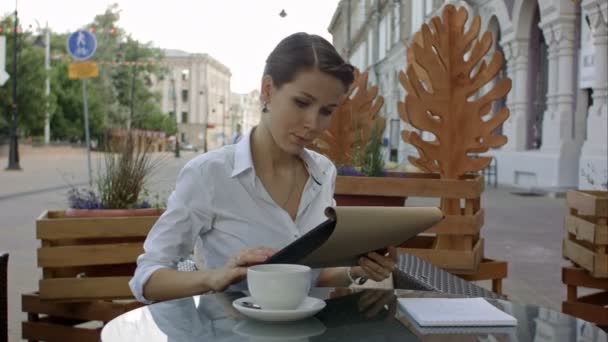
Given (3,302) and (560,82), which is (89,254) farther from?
(560,82)

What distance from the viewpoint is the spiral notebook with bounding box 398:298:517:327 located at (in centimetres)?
185

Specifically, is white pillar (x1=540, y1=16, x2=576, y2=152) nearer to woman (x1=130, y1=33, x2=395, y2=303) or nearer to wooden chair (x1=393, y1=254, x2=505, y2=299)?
wooden chair (x1=393, y1=254, x2=505, y2=299)

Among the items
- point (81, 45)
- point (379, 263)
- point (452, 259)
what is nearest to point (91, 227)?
point (452, 259)

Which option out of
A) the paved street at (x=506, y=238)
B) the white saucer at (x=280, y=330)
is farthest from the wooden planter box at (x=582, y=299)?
the white saucer at (x=280, y=330)

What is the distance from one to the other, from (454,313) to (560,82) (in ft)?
49.2

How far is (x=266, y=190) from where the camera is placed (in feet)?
7.75

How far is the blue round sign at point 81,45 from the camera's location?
46.5ft

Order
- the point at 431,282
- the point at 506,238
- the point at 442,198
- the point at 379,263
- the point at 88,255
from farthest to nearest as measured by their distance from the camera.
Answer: the point at 506,238 < the point at 442,198 < the point at 88,255 < the point at 431,282 < the point at 379,263

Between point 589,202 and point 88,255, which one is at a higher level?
point 589,202

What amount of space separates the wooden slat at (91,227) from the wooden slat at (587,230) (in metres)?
2.09

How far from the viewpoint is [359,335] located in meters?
1.75

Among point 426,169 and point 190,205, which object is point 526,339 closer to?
point 190,205

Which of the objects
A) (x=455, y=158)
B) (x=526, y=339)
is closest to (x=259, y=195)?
(x=526, y=339)

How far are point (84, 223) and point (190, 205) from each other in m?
1.46
